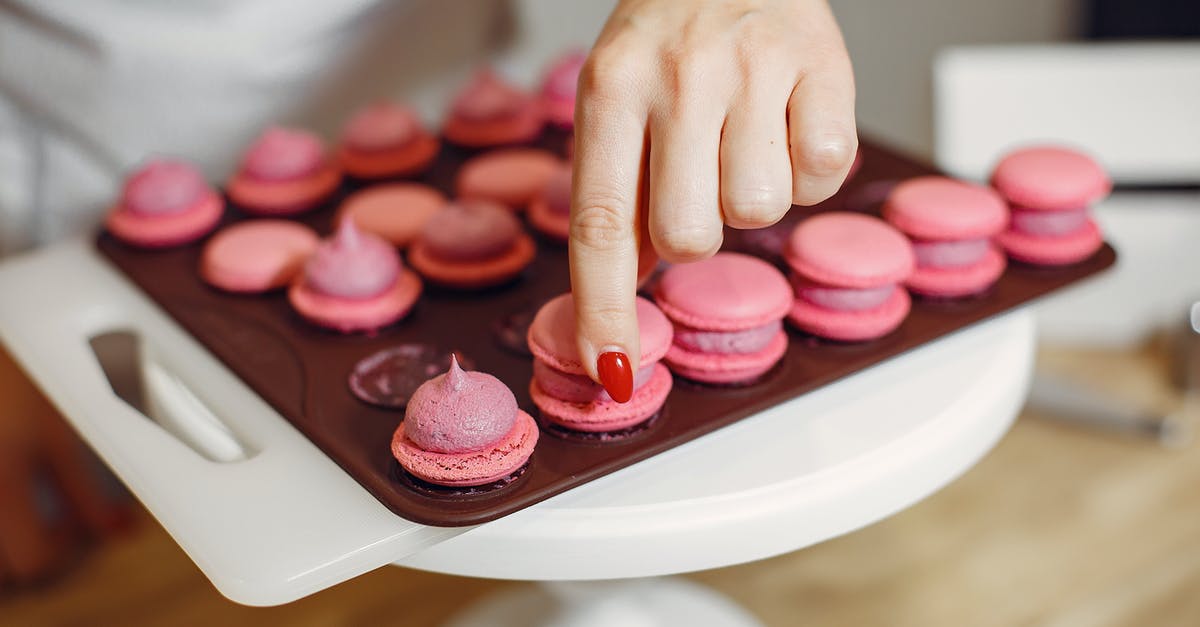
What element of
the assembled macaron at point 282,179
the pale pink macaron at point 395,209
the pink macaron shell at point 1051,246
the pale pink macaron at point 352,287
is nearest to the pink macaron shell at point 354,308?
the pale pink macaron at point 352,287

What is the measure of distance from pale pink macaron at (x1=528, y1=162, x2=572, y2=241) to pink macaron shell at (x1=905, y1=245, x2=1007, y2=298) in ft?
1.09

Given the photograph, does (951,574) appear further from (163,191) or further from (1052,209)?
(163,191)

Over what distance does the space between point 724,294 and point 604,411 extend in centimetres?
15

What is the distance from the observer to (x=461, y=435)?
0.79m

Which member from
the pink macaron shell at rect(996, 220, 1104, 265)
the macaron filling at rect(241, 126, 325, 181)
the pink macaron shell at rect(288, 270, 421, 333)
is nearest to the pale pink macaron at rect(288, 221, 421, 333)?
the pink macaron shell at rect(288, 270, 421, 333)

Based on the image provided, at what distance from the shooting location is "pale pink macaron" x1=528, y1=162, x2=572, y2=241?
115 centimetres

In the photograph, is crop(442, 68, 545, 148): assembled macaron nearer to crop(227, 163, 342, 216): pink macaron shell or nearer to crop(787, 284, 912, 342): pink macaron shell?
crop(227, 163, 342, 216): pink macaron shell

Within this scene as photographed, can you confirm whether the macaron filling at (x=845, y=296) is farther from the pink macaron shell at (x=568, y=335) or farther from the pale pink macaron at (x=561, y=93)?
the pale pink macaron at (x=561, y=93)

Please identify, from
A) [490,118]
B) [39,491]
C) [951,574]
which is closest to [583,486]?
[490,118]

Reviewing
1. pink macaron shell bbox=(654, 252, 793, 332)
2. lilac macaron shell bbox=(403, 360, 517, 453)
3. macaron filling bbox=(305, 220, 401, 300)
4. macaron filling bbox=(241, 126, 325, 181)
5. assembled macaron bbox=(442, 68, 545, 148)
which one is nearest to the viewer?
lilac macaron shell bbox=(403, 360, 517, 453)

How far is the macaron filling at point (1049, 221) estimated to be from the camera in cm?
109

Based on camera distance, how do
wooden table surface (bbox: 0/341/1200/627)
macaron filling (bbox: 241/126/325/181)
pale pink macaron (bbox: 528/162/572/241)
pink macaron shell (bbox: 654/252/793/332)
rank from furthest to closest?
1. wooden table surface (bbox: 0/341/1200/627)
2. macaron filling (bbox: 241/126/325/181)
3. pale pink macaron (bbox: 528/162/572/241)
4. pink macaron shell (bbox: 654/252/793/332)

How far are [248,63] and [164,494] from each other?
82cm

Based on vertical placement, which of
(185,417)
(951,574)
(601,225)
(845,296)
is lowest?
(951,574)
